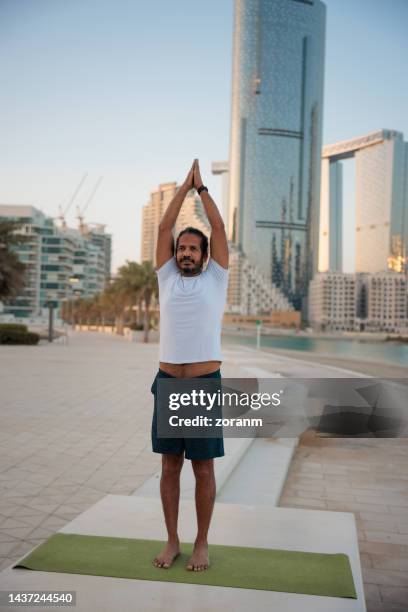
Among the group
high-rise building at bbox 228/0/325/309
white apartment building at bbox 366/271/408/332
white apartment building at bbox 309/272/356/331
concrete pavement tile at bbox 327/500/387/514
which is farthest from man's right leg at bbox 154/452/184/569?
white apartment building at bbox 366/271/408/332

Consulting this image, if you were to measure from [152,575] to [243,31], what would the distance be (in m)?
189

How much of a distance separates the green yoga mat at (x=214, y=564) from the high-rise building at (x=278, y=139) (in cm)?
15274

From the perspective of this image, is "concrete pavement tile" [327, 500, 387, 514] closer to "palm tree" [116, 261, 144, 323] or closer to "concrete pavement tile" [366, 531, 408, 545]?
"concrete pavement tile" [366, 531, 408, 545]

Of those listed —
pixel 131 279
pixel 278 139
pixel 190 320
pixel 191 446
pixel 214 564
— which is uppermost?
pixel 278 139

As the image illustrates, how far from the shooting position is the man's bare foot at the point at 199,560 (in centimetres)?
288

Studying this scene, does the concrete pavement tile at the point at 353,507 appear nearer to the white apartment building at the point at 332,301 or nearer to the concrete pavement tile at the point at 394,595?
the concrete pavement tile at the point at 394,595

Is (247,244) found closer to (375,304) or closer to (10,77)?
(375,304)

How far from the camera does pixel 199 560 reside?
9.48 feet

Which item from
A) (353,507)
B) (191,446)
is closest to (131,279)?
(353,507)

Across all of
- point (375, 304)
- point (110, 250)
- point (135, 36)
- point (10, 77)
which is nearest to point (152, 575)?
point (10, 77)

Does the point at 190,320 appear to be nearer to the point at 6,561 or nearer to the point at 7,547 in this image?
the point at 6,561

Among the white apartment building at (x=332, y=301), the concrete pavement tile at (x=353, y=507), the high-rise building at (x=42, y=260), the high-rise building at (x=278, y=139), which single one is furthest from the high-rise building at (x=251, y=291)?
the concrete pavement tile at (x=353, y=507)

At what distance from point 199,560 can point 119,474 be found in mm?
2877

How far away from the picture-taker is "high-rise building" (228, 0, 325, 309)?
156 m
